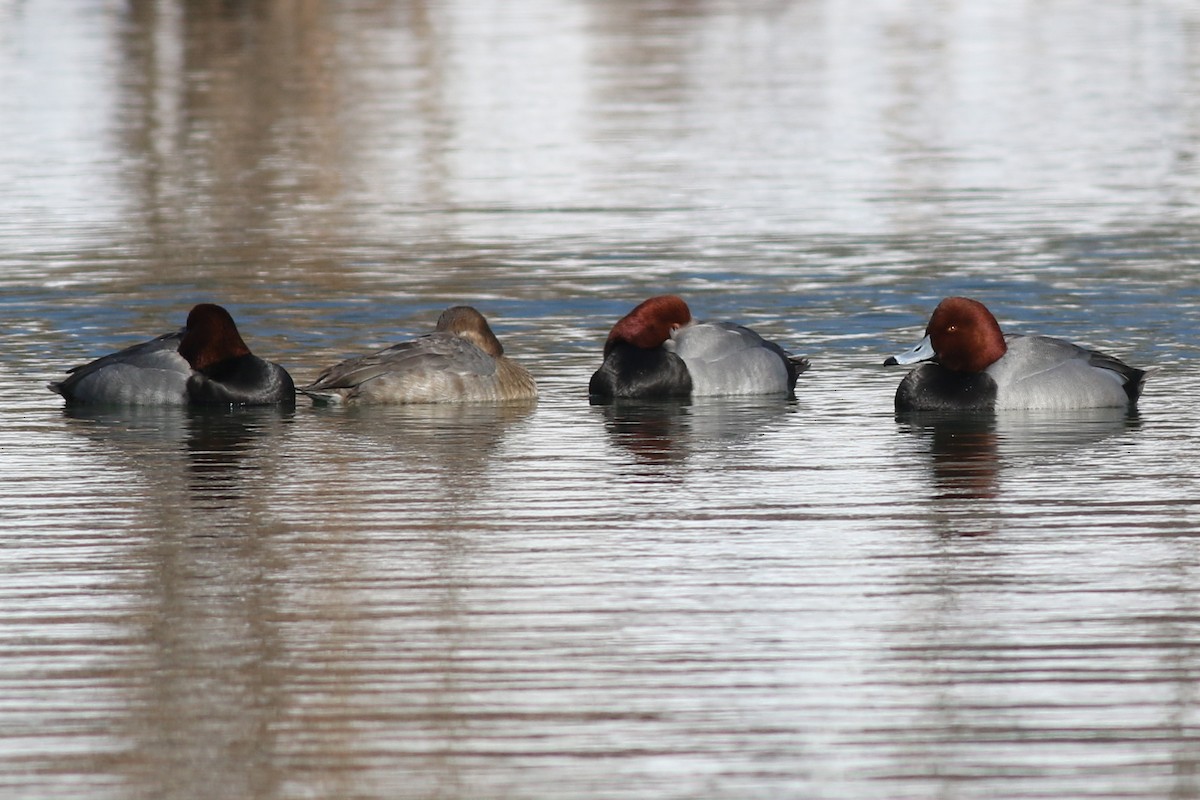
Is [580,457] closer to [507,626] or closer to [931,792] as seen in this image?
[507,626]

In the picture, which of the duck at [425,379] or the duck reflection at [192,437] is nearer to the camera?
the duck reflection at [192,437]

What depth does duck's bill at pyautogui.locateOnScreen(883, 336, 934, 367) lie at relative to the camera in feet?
46.7

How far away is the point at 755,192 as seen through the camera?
28.2 m

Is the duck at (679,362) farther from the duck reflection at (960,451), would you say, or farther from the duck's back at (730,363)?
the duck reflection at (960,451)

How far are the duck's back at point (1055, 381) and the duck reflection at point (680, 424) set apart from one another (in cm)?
142

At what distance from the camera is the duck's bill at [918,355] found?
1423cm

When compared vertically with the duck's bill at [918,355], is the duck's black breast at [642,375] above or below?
below

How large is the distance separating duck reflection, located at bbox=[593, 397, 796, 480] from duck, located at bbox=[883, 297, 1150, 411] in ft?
3.05

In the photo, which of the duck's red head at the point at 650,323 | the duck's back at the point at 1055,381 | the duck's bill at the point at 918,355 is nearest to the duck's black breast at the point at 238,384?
the duck's red head at the point at 650,323

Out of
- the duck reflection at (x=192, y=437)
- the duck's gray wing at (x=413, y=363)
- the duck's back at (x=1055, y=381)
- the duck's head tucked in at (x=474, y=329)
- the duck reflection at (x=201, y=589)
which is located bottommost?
the duck reflection at (x=201, y=589)

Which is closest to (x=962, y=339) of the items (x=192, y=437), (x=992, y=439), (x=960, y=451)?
(x=992, y=439)

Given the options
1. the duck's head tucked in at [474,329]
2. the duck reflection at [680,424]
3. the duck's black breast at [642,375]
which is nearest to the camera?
the duck reflection at [680,424]

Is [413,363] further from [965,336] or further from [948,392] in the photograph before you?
[965,336]

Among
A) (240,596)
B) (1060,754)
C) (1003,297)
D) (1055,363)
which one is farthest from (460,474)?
(1003,297)
